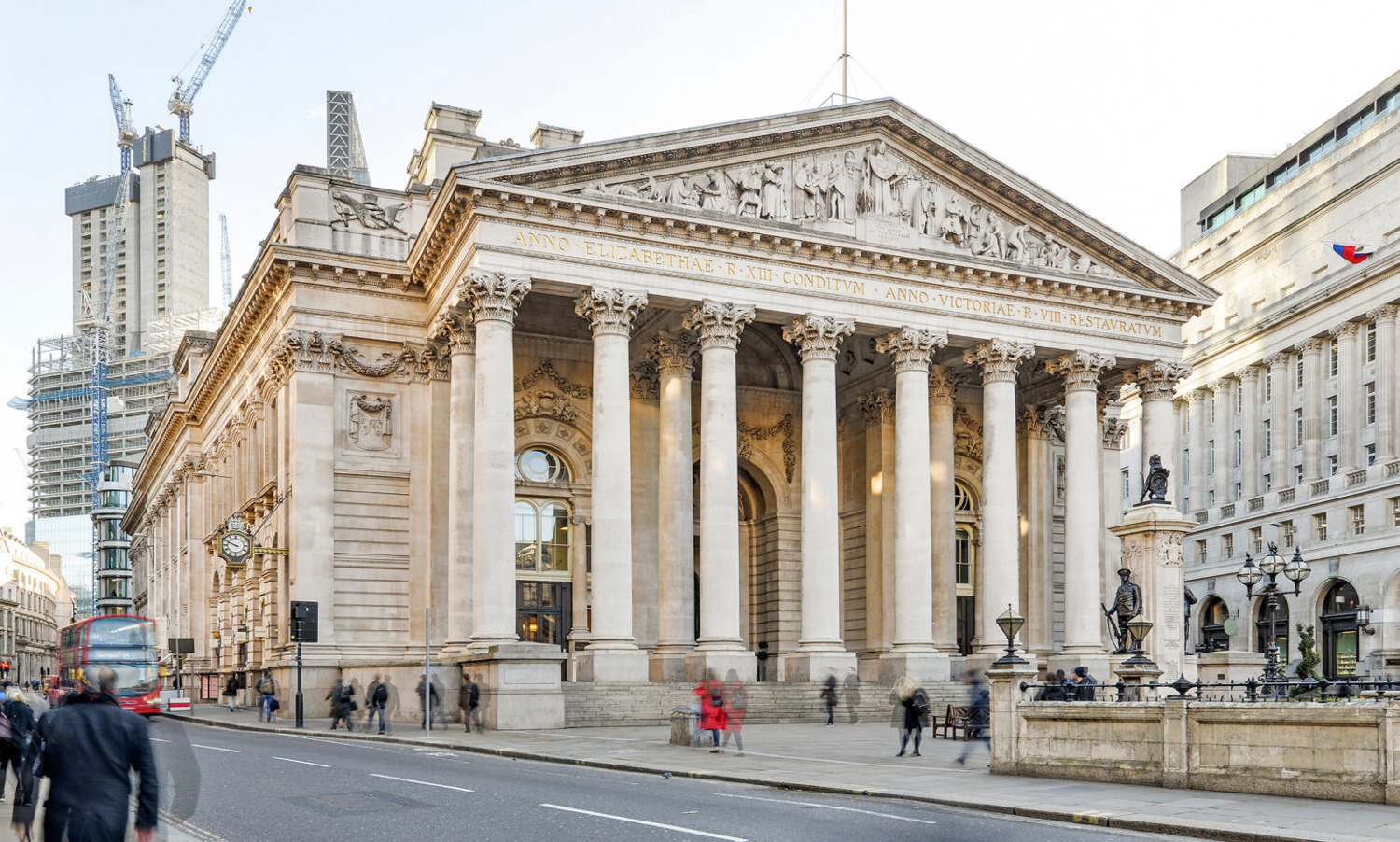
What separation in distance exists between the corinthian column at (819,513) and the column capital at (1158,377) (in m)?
13.0

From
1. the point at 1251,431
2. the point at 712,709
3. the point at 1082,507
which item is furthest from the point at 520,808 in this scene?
the point at 1251,431

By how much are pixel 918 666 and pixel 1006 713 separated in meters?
19.2

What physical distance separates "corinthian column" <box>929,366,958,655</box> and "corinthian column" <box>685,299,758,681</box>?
10.1m

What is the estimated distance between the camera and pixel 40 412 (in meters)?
194

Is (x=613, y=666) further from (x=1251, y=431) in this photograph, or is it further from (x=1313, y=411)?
(x=1251, y=431)

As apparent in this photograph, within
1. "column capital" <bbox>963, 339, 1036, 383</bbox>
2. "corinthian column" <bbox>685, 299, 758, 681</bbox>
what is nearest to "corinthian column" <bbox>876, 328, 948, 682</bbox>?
"column capital" <bbox>963, 339, 1036, 383</bbox>

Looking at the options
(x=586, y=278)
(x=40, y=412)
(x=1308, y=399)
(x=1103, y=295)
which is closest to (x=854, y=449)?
(x=1103, y=295)

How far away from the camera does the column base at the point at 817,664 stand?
38.8 m

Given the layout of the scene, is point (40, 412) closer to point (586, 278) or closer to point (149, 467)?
point (149, 467)

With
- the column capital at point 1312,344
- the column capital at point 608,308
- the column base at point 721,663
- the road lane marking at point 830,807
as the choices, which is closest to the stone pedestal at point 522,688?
the column base at point 721,663

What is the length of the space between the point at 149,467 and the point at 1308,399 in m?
68.6

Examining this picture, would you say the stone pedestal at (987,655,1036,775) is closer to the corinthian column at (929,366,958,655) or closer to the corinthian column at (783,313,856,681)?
the corinthian column at (783,313,856,681)

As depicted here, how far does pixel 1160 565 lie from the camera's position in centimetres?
2777

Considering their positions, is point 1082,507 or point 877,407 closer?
point 1082,507
